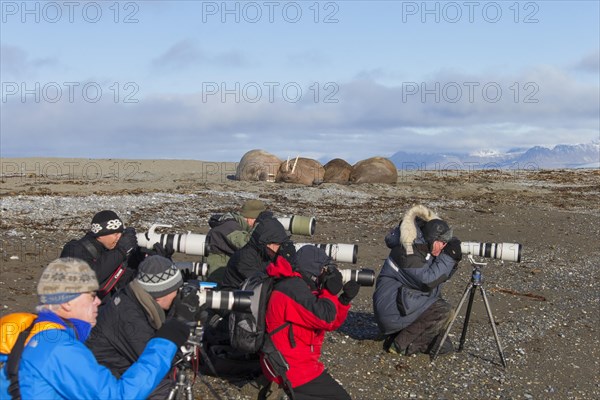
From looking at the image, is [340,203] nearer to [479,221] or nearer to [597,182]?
[479,221]

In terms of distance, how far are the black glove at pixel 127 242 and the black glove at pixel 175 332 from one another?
2.78 meters

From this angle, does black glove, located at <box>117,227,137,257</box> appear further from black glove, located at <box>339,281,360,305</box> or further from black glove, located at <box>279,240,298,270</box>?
black glove, located at <box>339,281,360,305</box>

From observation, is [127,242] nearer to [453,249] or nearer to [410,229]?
[410,229]

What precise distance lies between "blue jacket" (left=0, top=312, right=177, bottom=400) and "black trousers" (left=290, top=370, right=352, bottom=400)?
2.13 m

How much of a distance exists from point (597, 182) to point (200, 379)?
91.7 feet

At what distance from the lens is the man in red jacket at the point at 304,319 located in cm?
545

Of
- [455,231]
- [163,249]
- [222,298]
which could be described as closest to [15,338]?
[222,298]

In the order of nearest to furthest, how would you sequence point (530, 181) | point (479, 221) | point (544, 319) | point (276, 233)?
point (276, 233), point (544, 319), point (479, 221), point (530, 181)

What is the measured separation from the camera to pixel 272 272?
5617 mm

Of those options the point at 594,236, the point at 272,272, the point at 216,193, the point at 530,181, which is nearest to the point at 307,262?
the point at 272,272

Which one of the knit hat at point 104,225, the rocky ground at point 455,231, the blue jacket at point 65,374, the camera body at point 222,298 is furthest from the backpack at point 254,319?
the blue jacket at point 65,374

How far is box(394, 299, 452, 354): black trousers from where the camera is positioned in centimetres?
815

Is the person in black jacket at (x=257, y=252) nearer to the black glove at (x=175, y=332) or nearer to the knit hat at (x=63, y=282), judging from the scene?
the black glove at (x=175, y=332)

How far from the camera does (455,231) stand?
17453mm
